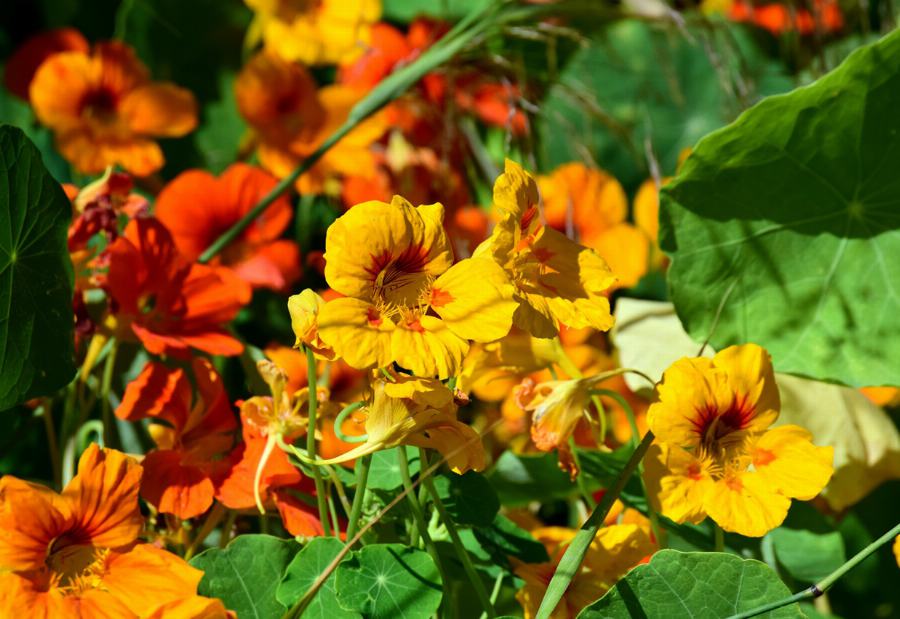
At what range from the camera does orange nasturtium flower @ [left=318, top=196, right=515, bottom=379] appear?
0.62m

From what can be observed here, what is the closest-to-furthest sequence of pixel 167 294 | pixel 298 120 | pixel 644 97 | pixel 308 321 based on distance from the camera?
1. pixel 308 321
2. pixel 167 294
3. pixel 298 120
4. pixel 644 97

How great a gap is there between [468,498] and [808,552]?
34 cm

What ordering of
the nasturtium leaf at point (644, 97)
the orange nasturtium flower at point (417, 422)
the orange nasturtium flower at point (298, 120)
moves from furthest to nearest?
the nasturtium leaf at point (644, 97) < the orange nasturtium flower at point (298, 120) < the orange nasturtium flower at point (417, 422)

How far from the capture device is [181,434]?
845 mm

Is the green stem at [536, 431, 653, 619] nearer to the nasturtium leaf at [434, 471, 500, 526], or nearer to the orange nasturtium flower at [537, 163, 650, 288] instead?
the nasturtium leaf at [434, 471, 500, 526]

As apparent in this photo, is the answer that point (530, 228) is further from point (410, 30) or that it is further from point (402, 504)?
point (410, 30)

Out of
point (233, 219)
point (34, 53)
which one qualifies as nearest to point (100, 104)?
point (34, 53)

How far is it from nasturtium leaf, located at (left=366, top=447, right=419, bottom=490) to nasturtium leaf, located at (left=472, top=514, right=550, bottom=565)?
0.07 meters

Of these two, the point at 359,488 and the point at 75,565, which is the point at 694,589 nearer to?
the point at 359,488

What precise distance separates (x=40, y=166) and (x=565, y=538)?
497 millimetres

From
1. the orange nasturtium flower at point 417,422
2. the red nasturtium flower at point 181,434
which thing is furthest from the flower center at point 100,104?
the orange nasturtium flower at point 417,422

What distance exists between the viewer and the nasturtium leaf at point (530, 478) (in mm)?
950

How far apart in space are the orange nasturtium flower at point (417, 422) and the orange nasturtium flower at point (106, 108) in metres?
0.65

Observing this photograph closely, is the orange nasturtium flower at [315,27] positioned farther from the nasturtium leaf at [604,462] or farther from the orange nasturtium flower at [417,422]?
the orange nasturtium flower at [417,422]
